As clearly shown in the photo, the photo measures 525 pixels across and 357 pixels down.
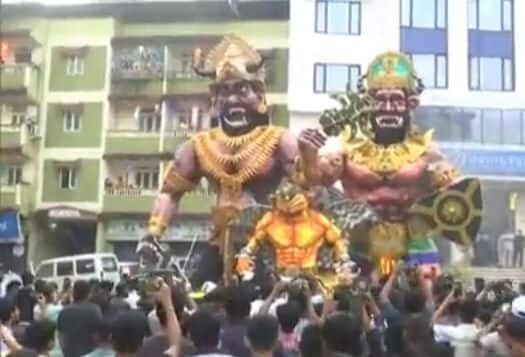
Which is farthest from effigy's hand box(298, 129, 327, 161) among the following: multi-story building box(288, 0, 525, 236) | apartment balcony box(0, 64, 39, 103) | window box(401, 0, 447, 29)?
apartment balcony box(0, 64, 39, 103)

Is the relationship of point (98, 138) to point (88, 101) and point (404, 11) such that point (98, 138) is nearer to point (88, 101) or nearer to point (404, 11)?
point (88, 101)

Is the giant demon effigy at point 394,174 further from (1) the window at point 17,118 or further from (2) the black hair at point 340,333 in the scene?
(1) the window at point 17,118

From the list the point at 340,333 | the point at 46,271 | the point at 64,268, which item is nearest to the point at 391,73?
the point at 64,268

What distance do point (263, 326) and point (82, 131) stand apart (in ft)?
95.9

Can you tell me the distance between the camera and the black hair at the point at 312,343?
495 cm

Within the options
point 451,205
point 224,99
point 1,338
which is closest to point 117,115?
point 224,99

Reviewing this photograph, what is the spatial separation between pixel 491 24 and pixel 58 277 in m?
17.9

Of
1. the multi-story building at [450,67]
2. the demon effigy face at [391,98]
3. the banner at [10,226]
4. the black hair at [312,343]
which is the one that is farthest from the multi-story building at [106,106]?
the black hair at [312,343]

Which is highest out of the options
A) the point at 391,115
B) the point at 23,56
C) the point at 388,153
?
the point at 23,56

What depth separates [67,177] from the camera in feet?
109

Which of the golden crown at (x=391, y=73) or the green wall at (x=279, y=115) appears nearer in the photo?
the golden crown at (x=391, y=73)

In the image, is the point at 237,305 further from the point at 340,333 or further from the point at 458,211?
the point at 458,211

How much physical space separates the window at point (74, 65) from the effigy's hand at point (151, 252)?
52.1 feet

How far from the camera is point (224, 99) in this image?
18922mm
